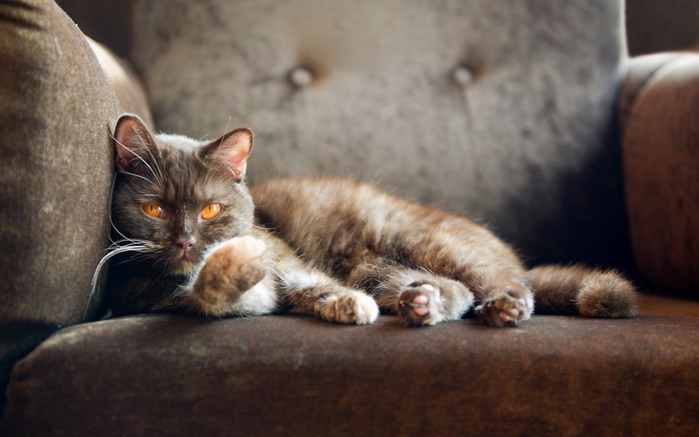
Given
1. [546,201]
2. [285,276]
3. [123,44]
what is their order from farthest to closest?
1. [123,44]
2. [546,201]
3. [285,276]

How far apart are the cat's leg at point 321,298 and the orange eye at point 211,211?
0.27 m

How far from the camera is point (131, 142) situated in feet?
5.08

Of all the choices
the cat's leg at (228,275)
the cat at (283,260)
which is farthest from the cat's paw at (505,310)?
the cat's leg at (228,275)

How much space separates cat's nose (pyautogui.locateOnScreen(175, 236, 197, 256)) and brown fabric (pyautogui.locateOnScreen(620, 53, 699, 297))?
1.58 m

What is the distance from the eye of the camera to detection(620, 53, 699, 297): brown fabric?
181 cm

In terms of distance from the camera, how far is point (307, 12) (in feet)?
8.09

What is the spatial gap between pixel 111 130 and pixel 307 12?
1.30 meters

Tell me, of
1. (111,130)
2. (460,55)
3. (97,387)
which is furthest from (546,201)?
(97,387)

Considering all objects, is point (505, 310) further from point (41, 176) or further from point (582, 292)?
point (41, 176)

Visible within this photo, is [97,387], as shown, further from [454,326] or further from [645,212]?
[645,212]

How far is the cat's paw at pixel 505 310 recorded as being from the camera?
1.37 meters

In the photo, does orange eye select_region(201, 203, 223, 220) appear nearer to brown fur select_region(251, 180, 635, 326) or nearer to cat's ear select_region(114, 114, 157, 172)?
cat's ear select_region(114, 114, 157, 172)

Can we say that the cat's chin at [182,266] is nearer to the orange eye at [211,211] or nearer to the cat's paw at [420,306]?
the orange eye at [211,211]

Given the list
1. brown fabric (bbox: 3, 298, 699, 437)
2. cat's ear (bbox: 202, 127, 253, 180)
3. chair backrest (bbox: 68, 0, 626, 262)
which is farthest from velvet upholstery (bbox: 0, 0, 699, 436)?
Answer: chair backrest (bbox: 68, 0, 626, 262)
